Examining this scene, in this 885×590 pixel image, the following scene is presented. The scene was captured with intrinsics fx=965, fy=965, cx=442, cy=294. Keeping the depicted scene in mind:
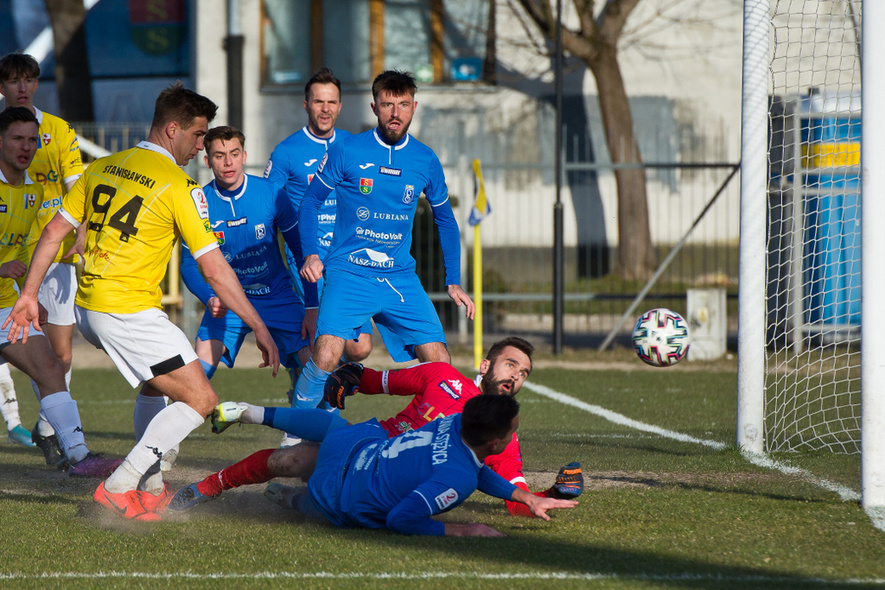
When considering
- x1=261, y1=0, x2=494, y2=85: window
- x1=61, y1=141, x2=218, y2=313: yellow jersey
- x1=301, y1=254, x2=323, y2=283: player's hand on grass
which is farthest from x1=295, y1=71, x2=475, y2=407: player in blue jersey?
x1=261, y1=0, x2=494, y2=85: window

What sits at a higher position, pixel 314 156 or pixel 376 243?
pixel 314 156

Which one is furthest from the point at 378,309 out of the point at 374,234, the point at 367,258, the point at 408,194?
the point at 408,194

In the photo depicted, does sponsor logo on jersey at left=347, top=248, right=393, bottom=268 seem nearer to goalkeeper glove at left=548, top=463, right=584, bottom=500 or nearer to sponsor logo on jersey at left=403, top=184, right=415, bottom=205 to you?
sponsor logo on jersey at left=403, top=184, right=415, bottom=205

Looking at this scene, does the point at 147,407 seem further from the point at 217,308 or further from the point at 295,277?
the point at 295,277

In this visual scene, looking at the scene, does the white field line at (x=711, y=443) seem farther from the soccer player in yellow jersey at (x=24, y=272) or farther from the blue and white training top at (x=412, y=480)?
the soccer player in yellow jersey at (x=24, y=272)

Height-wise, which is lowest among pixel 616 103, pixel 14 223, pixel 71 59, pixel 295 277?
pixel 295 277

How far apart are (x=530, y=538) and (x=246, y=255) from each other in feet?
9.64

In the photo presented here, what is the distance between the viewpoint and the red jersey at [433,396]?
4738 millimetres

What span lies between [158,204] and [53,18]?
1673 centimetres

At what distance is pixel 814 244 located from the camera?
32.8ft

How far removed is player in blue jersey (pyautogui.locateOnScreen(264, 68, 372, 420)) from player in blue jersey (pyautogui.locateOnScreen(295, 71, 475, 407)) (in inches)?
19.7

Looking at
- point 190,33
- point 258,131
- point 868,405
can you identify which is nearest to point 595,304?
point 258,131

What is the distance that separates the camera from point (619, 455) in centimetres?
622

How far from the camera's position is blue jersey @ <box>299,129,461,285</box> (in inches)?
233
